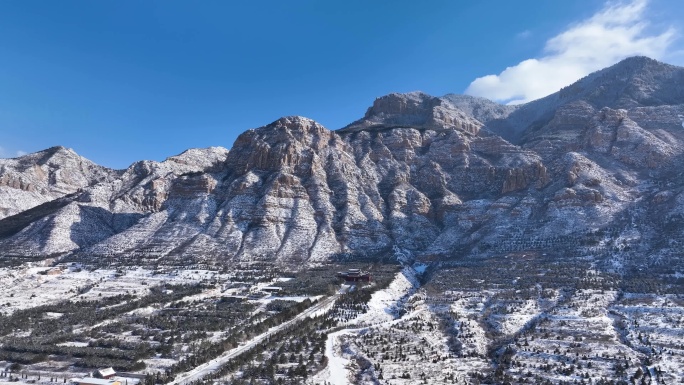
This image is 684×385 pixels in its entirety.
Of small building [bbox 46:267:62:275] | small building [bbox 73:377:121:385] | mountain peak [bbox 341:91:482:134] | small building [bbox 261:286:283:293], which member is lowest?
small building [bbox 73:377:121:385]

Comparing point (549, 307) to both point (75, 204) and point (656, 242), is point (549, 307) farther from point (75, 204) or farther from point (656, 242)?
point (75, 204)

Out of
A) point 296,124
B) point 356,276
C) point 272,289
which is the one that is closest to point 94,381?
point 272,289

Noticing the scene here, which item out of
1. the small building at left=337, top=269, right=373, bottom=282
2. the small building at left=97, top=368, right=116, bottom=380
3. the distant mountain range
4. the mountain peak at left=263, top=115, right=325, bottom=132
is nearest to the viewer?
the small building at left=97, top=368, right=116, bottom=380

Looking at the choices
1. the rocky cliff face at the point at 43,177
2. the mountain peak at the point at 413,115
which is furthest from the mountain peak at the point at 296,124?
the rocky cliff face at the point at 43,177

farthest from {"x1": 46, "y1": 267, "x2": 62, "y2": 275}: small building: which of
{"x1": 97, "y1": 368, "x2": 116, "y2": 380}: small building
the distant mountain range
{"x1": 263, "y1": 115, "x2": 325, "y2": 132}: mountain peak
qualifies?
{"x1": 263, "y1": 115, "x2": 325, "y2": 132}: mountain peak

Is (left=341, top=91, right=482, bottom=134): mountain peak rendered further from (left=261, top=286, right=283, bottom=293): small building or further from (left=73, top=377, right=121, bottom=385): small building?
(left=73, top=377, right=121, bottom=385): small building

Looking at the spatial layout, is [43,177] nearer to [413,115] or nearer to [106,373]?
[413,115]

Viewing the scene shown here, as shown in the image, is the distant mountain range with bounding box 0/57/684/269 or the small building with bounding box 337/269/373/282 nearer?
the small building with bounding box 337/269/373/282

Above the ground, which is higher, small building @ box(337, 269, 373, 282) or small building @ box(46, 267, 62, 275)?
small building @ box(46, 267, 62, 275)
